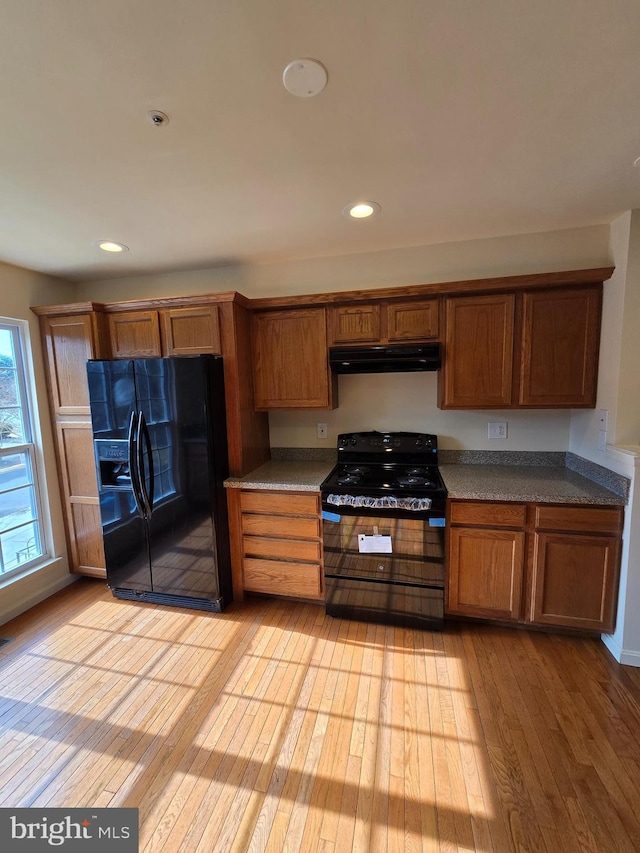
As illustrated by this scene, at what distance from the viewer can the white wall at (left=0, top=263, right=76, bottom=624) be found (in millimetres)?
2514

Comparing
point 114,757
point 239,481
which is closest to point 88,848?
point 114,757

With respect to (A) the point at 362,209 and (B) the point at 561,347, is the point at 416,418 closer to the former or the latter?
(B) the point at 561,347

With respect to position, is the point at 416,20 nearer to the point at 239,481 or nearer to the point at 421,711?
the point at 239,481

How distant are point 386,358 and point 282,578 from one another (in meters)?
1.70

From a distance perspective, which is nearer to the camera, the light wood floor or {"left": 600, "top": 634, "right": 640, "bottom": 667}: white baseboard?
the light wood floor

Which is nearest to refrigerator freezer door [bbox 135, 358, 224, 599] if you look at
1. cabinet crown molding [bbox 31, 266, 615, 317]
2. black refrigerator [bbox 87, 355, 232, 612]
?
black refrigerator [bbox 87, 355, 232, 612]

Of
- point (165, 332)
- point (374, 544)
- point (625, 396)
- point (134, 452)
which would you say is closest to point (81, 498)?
point (134, 452)

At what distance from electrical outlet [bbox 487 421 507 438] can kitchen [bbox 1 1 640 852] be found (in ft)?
0.11

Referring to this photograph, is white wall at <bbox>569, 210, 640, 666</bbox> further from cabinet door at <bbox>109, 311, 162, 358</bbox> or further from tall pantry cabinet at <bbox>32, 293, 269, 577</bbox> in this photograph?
cabinet door at <bbox>109, 311, 162, 358</bbox>

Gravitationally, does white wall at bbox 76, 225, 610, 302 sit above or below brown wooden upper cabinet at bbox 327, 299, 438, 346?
above

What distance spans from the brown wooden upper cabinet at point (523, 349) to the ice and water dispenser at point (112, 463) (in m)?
2.29

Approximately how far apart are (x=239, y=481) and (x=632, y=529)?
91.4 inches

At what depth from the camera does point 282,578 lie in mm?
2461

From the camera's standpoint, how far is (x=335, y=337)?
249 cm
